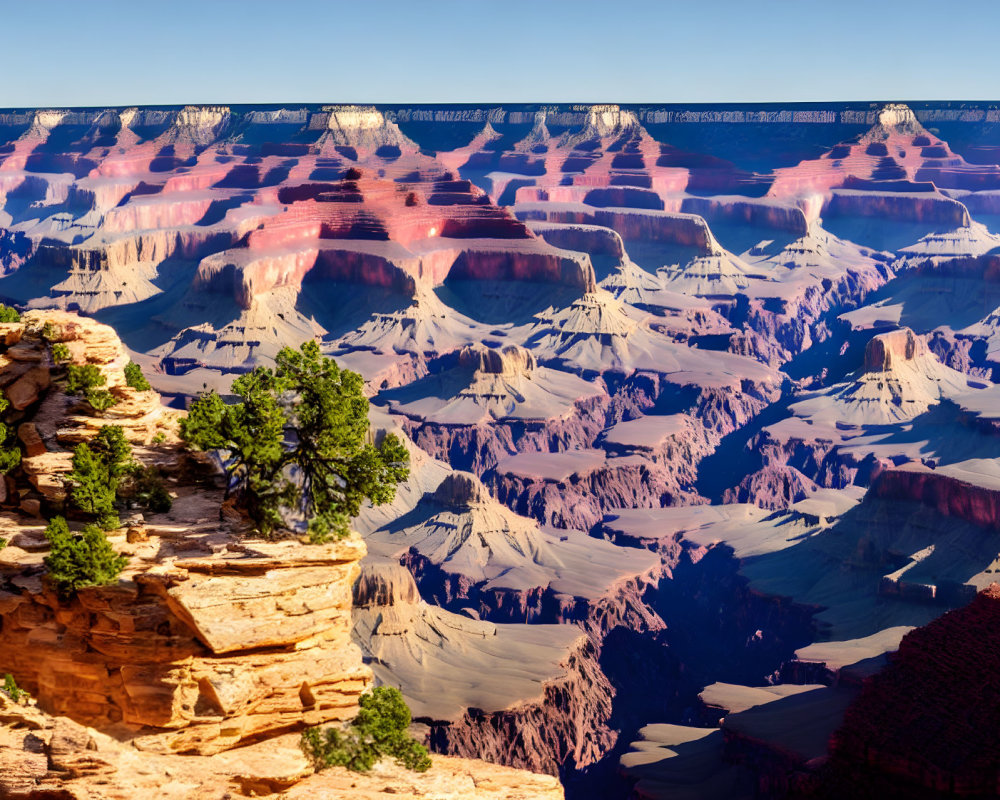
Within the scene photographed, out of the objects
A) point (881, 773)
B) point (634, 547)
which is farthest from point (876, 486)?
point (881, 773)

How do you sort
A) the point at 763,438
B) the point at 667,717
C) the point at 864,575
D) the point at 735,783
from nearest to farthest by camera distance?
the point at 735,783 → the point at 667,717 → the point at 864,575 → the point at 763,438

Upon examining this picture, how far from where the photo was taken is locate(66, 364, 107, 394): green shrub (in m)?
36.9

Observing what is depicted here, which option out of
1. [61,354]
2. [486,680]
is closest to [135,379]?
[61,354]

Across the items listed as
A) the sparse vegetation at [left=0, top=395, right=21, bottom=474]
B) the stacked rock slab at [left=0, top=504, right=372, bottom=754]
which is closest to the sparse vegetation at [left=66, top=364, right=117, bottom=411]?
the sparse vegetation at [left=0, top=395, right=21, bottom=474]

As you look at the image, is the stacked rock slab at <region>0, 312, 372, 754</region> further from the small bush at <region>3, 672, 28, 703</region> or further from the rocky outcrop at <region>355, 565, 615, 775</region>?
the rocky outcrop at <region>355, 565, 615, 775</region>

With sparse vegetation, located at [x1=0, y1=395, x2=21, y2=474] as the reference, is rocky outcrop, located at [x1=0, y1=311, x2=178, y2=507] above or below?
above

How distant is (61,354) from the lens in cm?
3750

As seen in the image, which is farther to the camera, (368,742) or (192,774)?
(368,742)

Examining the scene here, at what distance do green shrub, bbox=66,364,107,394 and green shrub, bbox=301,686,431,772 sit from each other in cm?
1265

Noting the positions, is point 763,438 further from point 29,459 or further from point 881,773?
point 29,459

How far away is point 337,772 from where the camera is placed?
97.8ft

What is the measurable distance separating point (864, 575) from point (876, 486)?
32.5 feet

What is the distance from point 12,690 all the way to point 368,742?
8247 mm

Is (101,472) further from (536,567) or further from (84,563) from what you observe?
(536,567)
